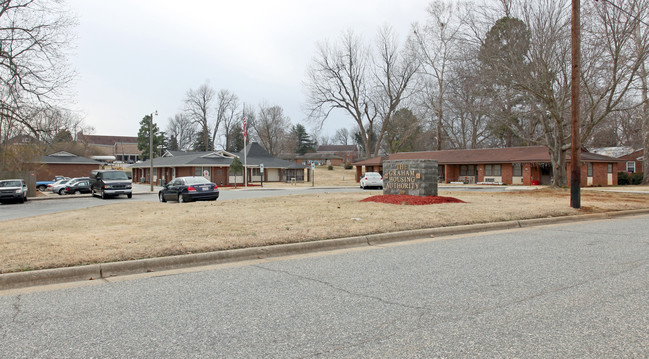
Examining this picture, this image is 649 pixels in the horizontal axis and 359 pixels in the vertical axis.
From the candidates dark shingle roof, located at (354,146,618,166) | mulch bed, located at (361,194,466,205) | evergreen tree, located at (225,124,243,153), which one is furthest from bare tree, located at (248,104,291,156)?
mulch bed, located at (361,194,466,205)

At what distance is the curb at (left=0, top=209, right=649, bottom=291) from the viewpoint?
6400mm

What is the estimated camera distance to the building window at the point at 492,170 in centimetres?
4781

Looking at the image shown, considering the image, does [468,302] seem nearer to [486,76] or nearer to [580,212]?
[580,212]

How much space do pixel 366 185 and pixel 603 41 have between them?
63.5ft

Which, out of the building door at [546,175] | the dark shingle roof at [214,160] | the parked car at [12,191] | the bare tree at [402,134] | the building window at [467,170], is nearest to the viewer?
the parked car at [12,191]

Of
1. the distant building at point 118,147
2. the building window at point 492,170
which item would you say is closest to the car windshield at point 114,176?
the building window at point 492,170

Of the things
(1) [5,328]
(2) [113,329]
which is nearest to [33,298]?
(1) [5,328]

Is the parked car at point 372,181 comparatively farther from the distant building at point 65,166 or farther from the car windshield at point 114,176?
the distant building at point 65,166

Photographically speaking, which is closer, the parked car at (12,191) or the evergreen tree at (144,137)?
the parked car at (12,191)

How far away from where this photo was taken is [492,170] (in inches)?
1906

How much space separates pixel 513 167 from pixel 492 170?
2566mm

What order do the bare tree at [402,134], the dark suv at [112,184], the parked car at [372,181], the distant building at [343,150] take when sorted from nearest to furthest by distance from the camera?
the dark suv at [112,184], the parked car at [372,181], the bare tree at [402,134], the distant building at [343,150]

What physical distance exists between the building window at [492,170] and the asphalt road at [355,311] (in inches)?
1657

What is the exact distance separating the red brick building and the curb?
30.6 metres
